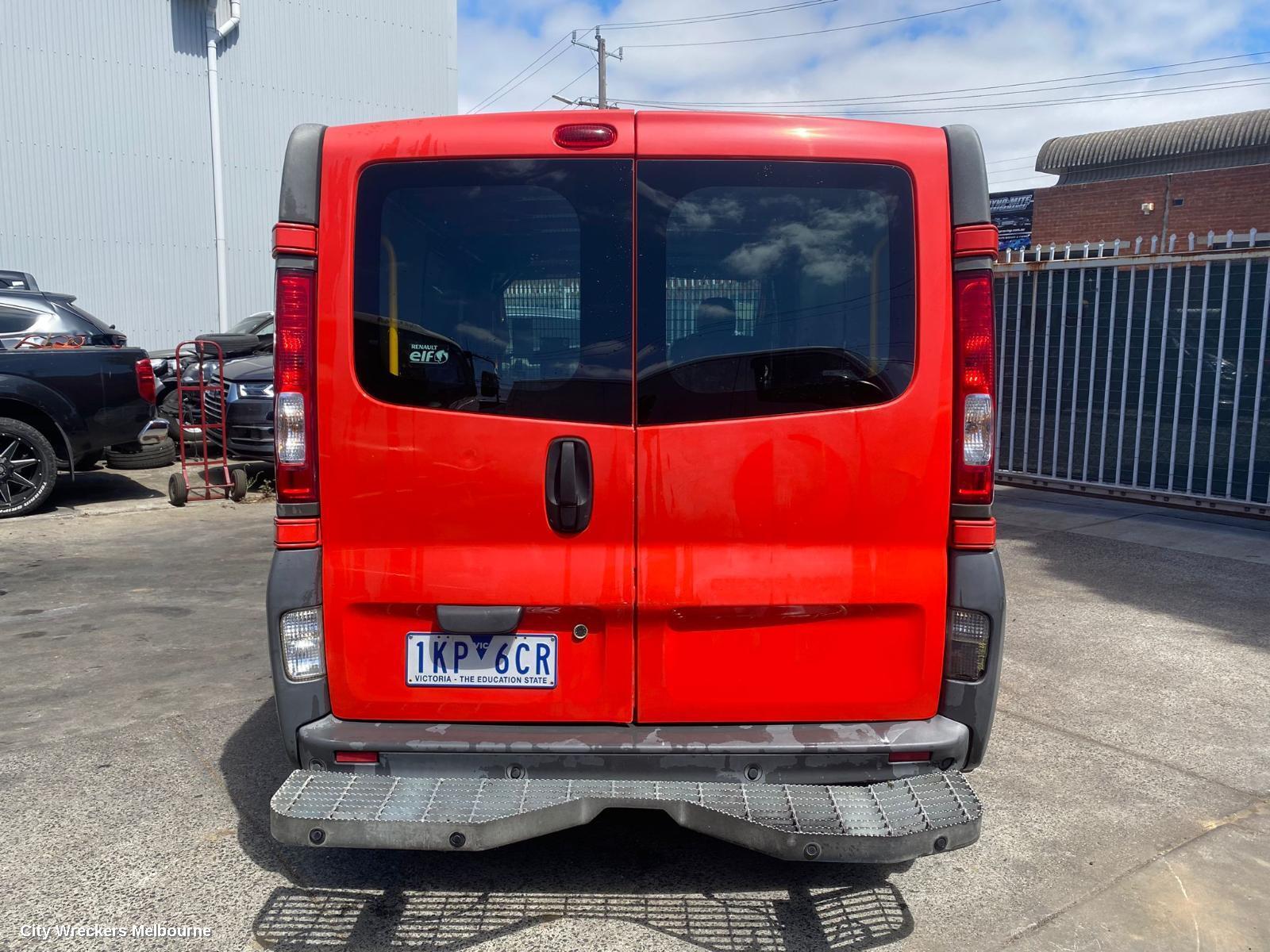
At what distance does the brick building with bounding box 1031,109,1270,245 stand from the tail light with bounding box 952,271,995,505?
978 inches

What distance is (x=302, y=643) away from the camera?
285 centimetres

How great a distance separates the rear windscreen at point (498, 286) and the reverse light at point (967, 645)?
1093 millimetres

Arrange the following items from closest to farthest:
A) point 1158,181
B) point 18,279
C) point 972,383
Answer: point 972,383 → point 18,279 → point 1158,181

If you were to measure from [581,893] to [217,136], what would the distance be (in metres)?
16.2

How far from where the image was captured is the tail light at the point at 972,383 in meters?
2.81

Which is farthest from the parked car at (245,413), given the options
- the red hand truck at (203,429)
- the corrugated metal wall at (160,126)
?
the corrugated metal wall at (160,126)

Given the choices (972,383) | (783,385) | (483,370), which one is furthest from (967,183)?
(483,370)

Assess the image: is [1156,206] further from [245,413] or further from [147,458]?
[147,458]

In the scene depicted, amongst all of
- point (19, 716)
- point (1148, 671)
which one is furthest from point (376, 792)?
point (1148, 671)

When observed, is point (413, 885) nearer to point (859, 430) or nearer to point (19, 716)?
point (859, 430)

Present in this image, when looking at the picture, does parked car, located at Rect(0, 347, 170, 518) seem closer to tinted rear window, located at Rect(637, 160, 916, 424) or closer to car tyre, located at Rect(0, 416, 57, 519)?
car tyre, located at Rect(0, 416, 57, 519)

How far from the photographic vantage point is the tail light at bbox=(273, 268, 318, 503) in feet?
9.06

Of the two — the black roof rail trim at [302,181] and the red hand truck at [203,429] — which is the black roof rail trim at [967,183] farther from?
the red hand truck at [203,429]

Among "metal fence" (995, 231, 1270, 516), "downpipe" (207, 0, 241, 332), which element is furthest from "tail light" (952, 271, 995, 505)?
"downpipe" (207, 0, 241, 332)
